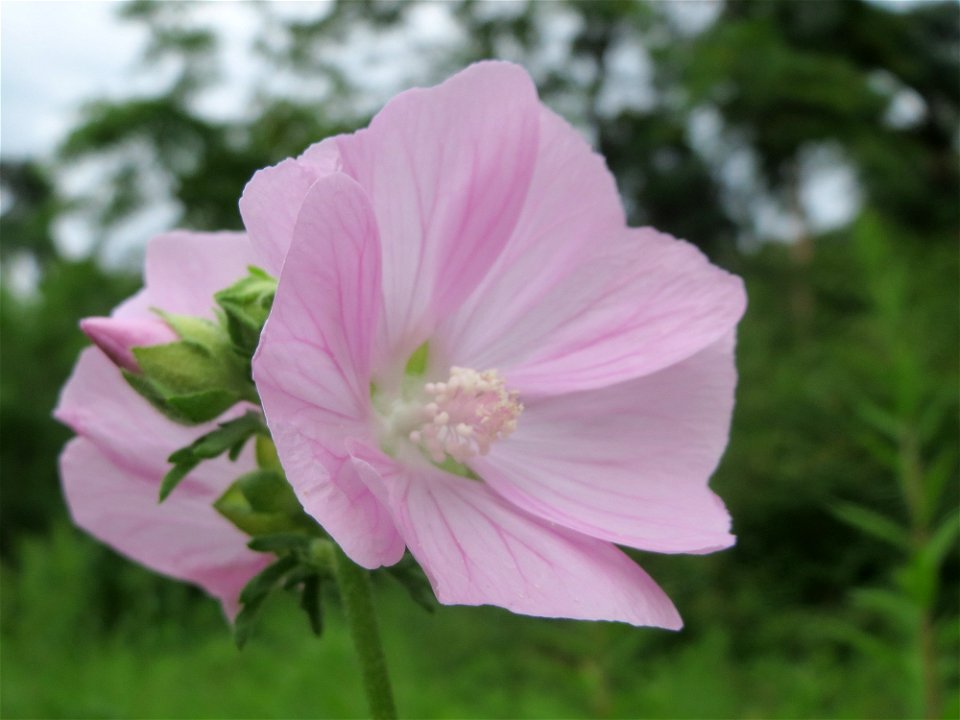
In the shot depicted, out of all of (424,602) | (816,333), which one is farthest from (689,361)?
(816,333)

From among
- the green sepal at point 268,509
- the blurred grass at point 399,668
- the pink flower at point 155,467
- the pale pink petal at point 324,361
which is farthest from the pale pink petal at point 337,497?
the blurred grass at point 399,668

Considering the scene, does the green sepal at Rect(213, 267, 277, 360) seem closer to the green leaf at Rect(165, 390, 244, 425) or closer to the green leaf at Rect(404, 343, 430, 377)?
the green leaf at Rect(165, 390, 244, 425)

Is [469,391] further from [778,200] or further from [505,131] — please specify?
[778,200]

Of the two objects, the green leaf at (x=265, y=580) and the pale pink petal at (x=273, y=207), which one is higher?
the pale pink petal at (x=273, y=207)

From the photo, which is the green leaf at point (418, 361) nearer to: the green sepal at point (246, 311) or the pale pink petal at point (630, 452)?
the pale pink petal at point (630, 452)

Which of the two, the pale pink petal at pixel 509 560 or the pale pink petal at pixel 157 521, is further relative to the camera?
the pale pink petal at pixel 157 521

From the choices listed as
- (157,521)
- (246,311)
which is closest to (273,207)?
(246,311)

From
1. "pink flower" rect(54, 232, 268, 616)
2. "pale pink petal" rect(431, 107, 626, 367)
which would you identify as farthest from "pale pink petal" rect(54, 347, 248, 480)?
"pale pink petal" rect(431, 107, 626, 367)
